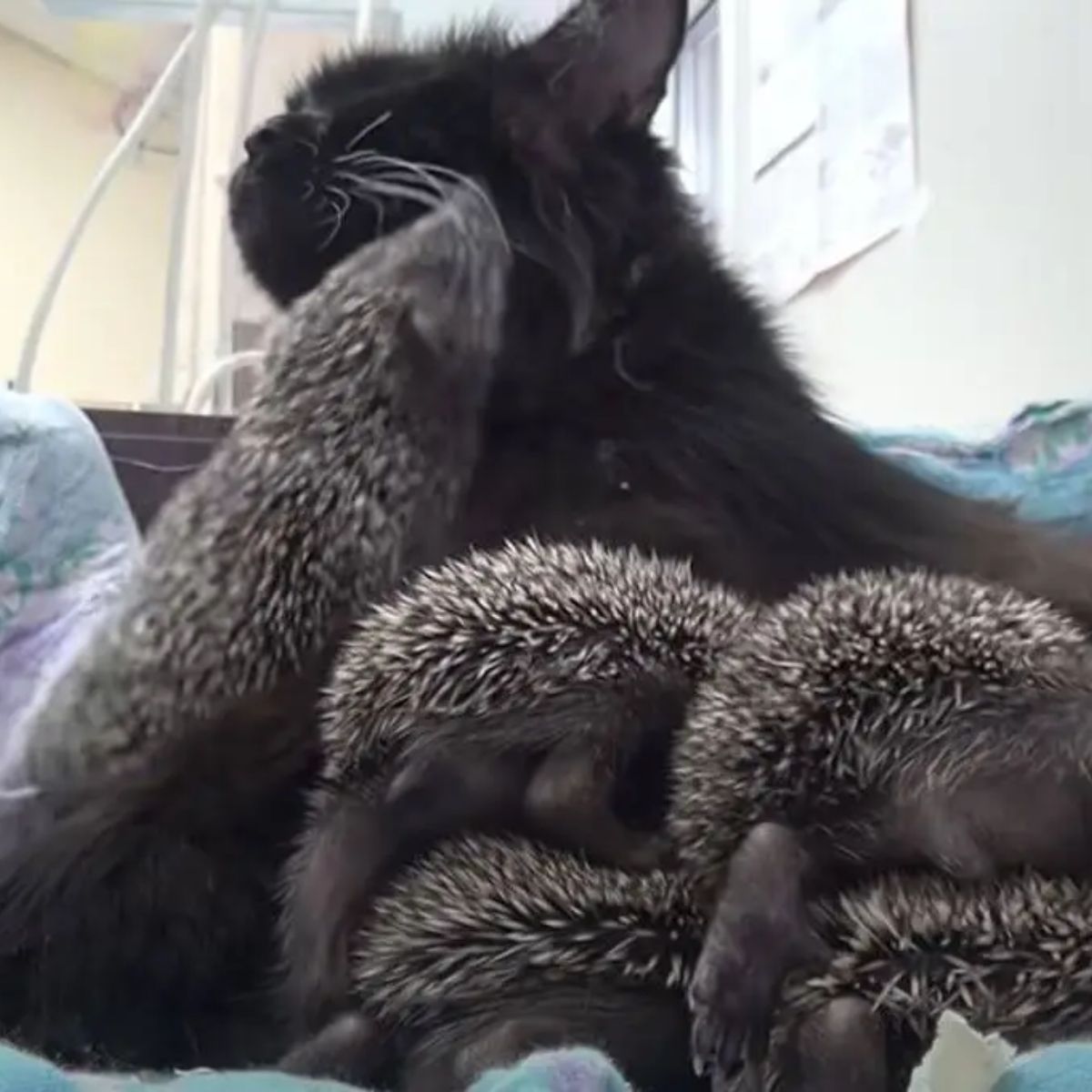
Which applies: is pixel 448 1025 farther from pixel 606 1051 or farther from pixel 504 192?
pixel 504 192

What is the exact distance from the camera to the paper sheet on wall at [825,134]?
74.9 inches

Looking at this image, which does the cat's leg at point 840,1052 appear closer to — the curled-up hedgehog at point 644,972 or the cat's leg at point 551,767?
the curled-up hedgehog at point 644,972

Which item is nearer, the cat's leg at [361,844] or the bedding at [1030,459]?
the cat's leg at [361,844]

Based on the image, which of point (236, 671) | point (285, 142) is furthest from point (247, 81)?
point (236, 671)

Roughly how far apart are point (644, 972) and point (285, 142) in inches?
23.9

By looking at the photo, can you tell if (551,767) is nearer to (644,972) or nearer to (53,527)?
(644,972)

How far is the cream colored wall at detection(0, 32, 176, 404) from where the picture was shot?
3.48 meters

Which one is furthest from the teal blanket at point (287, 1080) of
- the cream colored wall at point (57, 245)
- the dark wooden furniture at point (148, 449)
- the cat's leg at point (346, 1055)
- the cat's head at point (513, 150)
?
the cream colored wall at point (57, 245)

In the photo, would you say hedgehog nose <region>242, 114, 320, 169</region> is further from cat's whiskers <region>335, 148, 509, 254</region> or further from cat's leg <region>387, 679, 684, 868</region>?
cat's leg <region>387, 679, 684, 868</region>

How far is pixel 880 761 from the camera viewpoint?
63 cm

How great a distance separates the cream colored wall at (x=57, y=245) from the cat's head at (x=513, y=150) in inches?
99.4

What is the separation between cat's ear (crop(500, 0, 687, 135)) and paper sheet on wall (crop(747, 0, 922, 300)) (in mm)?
800

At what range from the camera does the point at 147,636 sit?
85cm

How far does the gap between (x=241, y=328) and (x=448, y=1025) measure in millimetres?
1488
